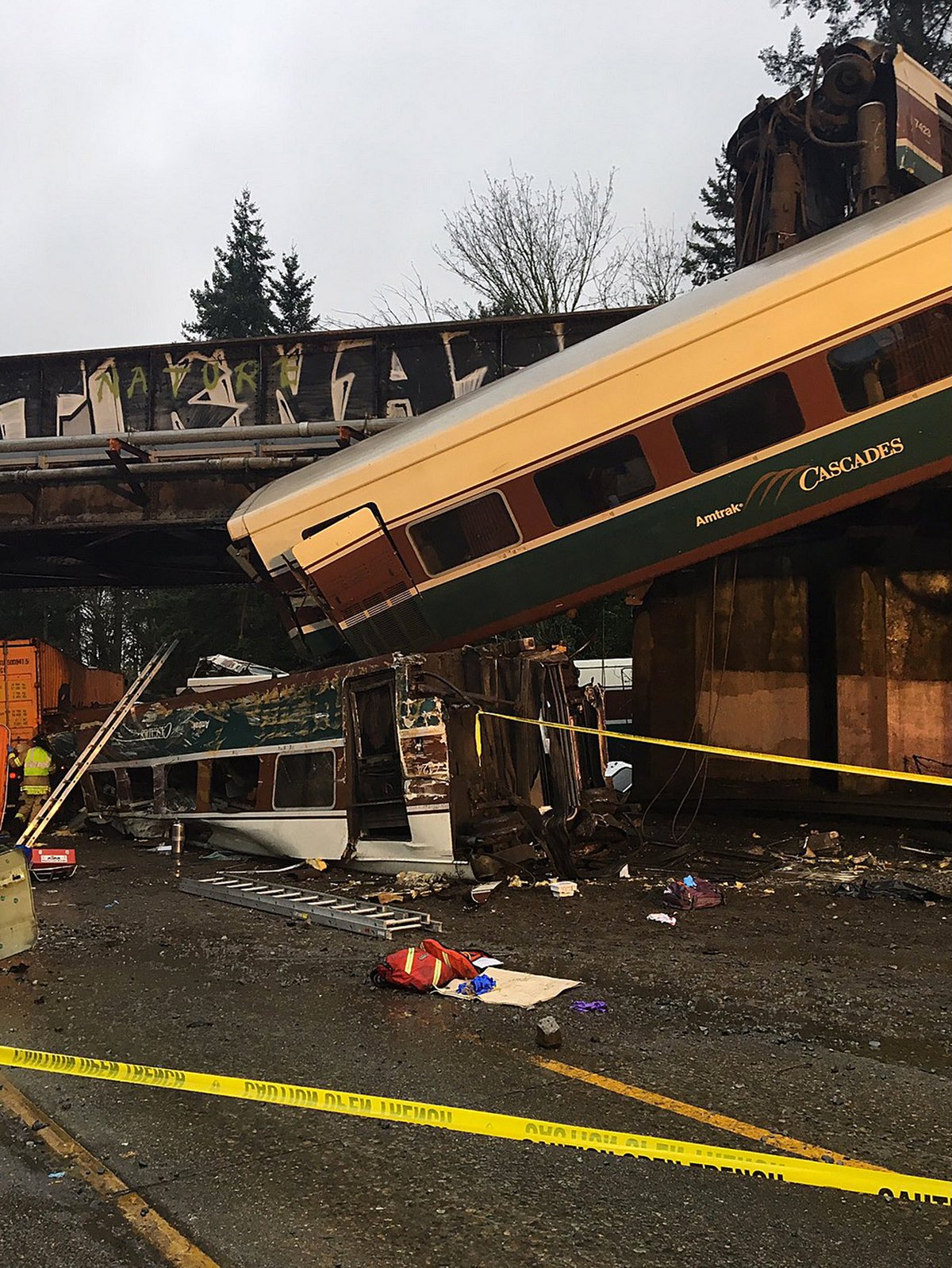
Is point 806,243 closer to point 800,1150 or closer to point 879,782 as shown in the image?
point 879,782

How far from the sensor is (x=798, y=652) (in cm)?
1253

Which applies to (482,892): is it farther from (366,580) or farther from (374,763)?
(366,580)

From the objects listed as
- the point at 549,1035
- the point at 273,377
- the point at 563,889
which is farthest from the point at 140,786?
the point at 549,1035

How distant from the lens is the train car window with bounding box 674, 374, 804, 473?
8.82 meters

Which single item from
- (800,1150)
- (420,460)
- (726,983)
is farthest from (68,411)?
(800,1150)

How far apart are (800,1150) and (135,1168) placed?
2.35 metres

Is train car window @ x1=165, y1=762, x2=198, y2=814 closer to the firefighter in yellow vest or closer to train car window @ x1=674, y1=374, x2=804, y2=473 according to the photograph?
the firefighter in yellow vest

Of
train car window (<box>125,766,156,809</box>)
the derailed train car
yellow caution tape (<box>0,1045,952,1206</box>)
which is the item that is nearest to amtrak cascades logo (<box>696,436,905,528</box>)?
the derailed train car

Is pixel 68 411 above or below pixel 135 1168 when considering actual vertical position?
above

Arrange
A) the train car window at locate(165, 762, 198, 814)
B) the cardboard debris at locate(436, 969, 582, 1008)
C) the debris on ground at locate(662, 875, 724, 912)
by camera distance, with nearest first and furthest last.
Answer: the cardboard debris at locate(436, 969, 582, 1008)
the debris on ground at locate(662, 875, 724, 912)
the train car window at locate(165, 762, 198, 814)

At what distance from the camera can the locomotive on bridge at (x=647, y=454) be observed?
8.53m

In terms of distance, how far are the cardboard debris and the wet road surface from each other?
5.1 inches

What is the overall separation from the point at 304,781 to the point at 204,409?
7.82m

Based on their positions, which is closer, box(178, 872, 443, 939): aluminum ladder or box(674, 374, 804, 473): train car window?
box(178, 872, 443, 939): aluminum ladder
